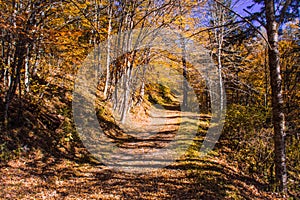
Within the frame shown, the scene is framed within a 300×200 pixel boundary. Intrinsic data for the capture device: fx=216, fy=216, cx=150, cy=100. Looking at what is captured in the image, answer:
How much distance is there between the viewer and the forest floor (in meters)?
4.80

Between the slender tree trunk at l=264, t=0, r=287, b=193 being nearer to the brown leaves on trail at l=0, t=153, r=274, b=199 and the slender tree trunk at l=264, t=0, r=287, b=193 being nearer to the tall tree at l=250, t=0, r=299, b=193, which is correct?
the tall tree at l=250, t=0, r=299, b=193

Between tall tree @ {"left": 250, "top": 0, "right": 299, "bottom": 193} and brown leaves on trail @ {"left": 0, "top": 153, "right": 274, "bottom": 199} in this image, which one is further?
tall tree @ {"left": 250, "top": 0, "right": 299, "bottom": 193}

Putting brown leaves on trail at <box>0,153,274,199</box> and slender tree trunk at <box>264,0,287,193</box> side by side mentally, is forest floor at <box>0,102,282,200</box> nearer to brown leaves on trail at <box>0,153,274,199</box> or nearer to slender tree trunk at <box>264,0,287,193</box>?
brown leaves on trail at <box>0,153,274,199</box>

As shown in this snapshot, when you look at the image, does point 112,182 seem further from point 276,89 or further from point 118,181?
point 276,89

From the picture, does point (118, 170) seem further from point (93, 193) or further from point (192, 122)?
point (192, 122)

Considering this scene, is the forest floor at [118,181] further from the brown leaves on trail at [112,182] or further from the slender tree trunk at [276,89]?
the slender tree trunk at [276,89]

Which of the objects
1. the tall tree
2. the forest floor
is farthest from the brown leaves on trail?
the tall tree

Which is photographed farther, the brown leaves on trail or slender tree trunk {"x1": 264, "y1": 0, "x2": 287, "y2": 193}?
slender tree trunk {"x1": 264, "y1": 0, "x2": 287, "y2": 193}

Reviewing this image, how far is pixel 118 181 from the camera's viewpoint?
5680 mm

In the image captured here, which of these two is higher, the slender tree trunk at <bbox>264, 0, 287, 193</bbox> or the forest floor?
the slender tree trunk at <bbox>264, 0, 287, 193</bbox>

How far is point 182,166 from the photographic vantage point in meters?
6.87

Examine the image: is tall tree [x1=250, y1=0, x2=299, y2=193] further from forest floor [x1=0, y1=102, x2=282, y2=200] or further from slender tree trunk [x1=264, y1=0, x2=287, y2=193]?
forest floor [x1=0, y1=102, x2=282, y2=200]

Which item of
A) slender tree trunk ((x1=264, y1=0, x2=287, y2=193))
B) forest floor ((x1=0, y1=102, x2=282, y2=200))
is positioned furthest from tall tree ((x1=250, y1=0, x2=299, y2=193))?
forest floor ((x1=0, y1=102, x2=282, y2=200))

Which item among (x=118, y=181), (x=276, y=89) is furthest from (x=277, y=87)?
(x=118, y=181)
